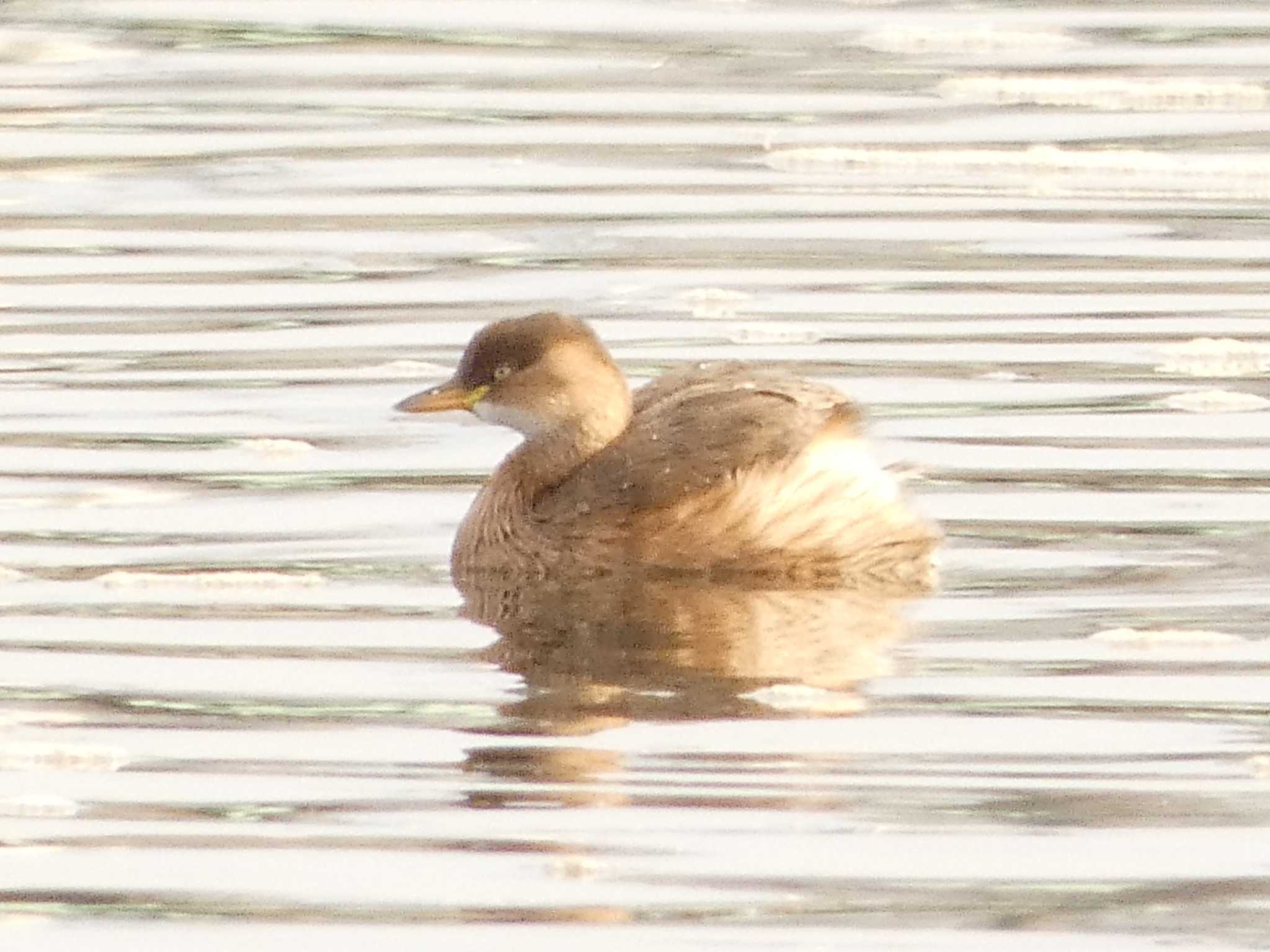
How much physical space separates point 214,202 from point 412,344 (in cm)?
237

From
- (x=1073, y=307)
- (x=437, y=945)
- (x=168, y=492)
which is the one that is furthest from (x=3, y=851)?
(x=1073, y=307)

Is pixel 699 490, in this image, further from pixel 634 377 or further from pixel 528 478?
pixel 634 377

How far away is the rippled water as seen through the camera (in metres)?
6.97

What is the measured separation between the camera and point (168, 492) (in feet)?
33.2

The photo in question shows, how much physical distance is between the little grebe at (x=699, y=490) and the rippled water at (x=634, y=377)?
0.21 m

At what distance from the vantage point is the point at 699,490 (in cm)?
966

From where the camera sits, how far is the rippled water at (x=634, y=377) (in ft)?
22.9

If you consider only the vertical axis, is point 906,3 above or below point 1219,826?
above

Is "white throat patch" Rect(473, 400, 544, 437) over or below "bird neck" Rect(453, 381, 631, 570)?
over

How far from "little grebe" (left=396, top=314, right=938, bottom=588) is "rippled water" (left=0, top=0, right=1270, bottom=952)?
0.21 meters

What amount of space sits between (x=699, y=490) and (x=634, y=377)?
5.72 ft

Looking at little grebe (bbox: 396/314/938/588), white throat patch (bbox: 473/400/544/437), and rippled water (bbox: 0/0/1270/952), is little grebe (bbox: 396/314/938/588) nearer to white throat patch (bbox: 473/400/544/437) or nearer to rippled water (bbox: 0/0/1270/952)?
white throat patch (bbox: 473/400/544/437)

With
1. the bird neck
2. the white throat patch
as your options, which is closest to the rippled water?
the bird neck

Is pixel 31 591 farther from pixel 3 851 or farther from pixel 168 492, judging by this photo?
pixel 3 851
